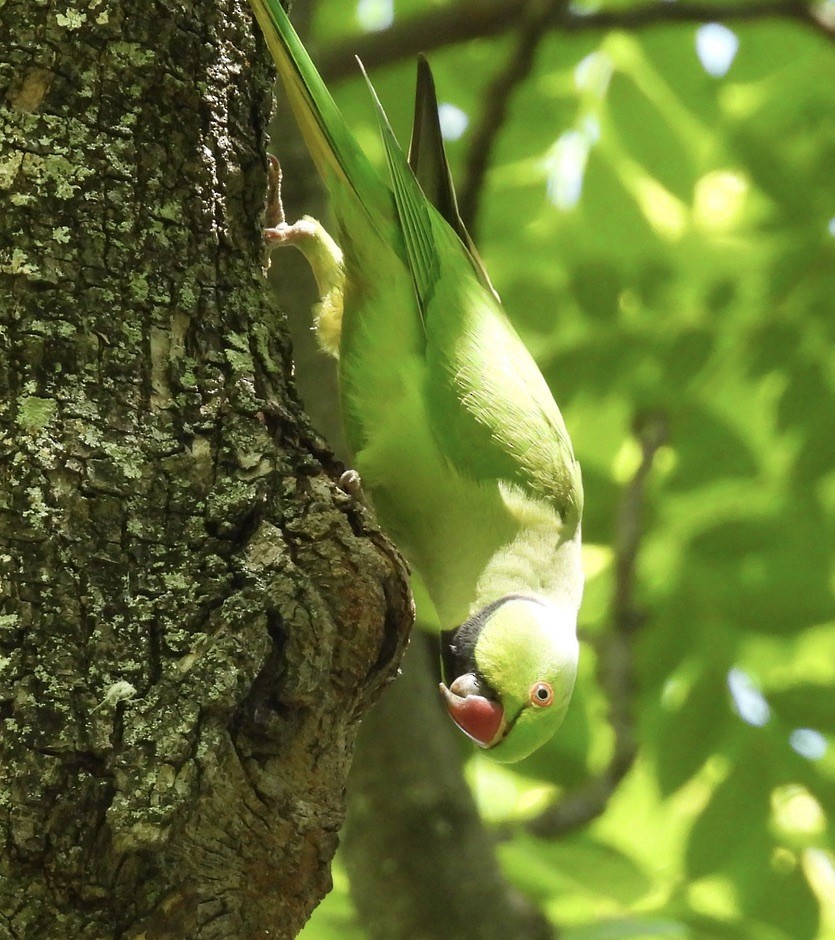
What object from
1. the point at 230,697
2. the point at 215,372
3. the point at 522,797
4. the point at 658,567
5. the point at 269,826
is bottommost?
the point at 522,797

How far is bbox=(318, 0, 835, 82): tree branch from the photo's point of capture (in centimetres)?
421

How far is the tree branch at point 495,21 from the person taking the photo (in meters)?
4.21

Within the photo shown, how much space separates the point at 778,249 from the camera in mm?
4387

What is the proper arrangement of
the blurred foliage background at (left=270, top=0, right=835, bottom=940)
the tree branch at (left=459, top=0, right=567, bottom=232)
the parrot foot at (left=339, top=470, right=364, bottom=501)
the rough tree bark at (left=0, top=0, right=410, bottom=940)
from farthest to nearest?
1. the tree branch at (left=459, top=0, right=567, bottom=232)
2. the blurred foliage background at (left=270, top=0, right=835, bottom=940)
3. the parrot foot at (left=339, top=470, right=364, bottom=501)
4. the rough tree bark at (left=0, top=0, right=410, bottom=940)

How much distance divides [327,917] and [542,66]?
3465 mm

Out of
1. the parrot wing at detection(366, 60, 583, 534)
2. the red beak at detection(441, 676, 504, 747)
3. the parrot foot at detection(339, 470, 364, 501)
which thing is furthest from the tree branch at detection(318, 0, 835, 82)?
the red beak at detection(441, 676, 504, 747)

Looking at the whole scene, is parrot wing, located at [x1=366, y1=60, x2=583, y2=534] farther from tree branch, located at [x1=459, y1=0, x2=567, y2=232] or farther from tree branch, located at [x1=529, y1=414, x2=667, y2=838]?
tree branch, located at [x1=529, y1=414, x2=667, y2=838]

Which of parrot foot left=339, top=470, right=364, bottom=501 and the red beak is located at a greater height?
parrot foot left=339, top=470, right=364, bottom=501

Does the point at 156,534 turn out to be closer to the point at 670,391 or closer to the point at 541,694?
the point at 541,694

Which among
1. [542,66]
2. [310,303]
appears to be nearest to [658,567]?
[310,303]

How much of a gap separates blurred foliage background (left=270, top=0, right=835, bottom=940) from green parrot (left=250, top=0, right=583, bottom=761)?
Result: 35.6 inches

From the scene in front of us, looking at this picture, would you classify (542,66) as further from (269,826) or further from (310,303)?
(269,826)

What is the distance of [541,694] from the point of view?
307cm

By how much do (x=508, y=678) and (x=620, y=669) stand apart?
4.18 ft
